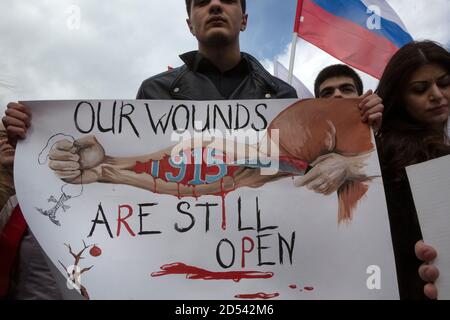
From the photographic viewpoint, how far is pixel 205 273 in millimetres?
1369

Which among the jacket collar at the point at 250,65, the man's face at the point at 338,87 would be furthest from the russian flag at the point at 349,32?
the jacket collar at the point at 250,65

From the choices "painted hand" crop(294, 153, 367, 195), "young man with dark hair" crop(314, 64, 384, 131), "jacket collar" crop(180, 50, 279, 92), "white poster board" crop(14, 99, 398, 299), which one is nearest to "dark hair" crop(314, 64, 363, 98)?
"young man with dark hair" crop(314, 64, 384, 131)

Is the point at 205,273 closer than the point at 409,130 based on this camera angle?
Yes

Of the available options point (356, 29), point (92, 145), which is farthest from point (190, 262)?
point (356, 29)

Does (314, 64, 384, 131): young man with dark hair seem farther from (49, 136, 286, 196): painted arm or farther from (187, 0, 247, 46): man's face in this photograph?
(49, 136, 286, 196): painted arm

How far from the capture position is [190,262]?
1.38 meters

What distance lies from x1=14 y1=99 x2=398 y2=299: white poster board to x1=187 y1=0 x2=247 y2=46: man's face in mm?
486

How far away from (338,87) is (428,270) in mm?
1877

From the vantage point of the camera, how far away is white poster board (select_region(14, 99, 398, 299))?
136 cm

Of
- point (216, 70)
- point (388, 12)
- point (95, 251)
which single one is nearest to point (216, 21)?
point (216, 70)

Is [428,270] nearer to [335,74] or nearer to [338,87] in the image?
[338,87]

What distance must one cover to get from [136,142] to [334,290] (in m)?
0.89

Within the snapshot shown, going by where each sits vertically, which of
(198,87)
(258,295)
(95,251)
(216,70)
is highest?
(216,70)
